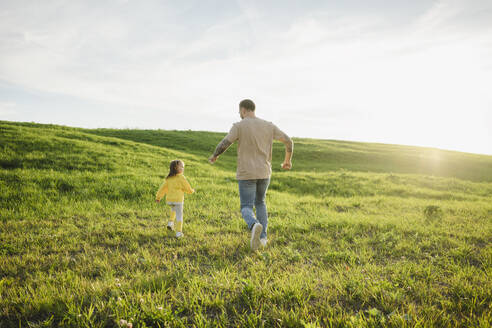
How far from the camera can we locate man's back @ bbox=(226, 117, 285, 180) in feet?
16.8

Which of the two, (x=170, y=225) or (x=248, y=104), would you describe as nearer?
(x=248, y=104)

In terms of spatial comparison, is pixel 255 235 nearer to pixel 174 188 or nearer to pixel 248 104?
pixel 174 188

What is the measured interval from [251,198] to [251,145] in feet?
3.58

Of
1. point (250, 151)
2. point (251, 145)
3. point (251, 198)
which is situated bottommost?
point (251, 198)

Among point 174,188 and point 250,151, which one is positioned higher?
point 250,151

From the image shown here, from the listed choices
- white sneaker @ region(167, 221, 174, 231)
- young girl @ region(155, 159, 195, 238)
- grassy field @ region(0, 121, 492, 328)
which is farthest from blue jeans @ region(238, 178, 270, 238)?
white sneaker @ region(167, 221, 174, 231)

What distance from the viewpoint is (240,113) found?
211 inches

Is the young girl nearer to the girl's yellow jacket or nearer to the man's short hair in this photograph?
the girl's yellow jacket

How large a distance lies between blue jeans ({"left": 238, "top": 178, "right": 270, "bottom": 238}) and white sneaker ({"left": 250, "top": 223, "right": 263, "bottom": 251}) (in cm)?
12

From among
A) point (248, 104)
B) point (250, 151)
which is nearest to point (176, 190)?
point (250, 151)

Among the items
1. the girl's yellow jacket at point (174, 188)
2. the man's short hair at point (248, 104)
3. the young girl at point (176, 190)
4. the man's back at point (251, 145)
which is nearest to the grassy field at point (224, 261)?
the young girl at point (176, 190)

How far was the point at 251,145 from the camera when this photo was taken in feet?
16.9

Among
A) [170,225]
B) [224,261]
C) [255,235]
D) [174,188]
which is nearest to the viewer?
[224,261]

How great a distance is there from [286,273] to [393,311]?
5.02 feet
